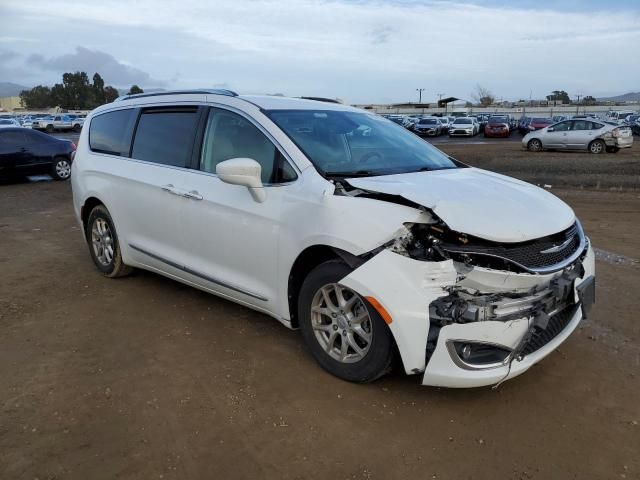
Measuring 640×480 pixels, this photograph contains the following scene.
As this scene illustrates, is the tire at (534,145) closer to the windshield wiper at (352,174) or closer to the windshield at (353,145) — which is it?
the windshield at (353,145)

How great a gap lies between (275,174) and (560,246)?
191cm

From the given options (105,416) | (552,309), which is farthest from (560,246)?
(105,416)

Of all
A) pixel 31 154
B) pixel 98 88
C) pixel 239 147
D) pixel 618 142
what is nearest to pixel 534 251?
pixel 239 147

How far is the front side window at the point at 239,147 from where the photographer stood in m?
3.82

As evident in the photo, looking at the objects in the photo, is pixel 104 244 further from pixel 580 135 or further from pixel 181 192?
pixel 580 135

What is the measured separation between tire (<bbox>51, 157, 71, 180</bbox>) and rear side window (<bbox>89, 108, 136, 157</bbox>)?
1049 cm

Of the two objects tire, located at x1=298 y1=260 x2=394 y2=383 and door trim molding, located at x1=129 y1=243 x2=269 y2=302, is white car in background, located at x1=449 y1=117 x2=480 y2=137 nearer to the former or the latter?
door trim molding, located at x1=129 y1=243 x2=269 y2=302

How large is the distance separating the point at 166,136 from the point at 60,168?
1225cm

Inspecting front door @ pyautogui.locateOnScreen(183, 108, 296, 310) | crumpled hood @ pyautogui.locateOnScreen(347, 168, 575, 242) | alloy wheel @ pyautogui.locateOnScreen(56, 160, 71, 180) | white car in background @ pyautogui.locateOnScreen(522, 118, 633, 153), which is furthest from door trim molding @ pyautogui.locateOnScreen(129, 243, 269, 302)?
white car in background @ pyautogui.locateOnScreen(522, 118, 633, 153)

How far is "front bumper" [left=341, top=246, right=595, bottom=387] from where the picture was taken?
2988 mm

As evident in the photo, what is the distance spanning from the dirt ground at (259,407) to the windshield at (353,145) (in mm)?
1422

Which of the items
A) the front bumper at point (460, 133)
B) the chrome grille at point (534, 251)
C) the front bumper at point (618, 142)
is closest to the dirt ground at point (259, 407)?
the chrome grille at point (534, 251)

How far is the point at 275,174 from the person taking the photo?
3.82 m

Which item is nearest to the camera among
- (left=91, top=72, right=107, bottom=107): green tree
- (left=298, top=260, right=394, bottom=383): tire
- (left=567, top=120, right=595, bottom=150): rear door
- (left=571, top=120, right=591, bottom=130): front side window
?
(left=298, top=260, right=394, bottom=383): tire
